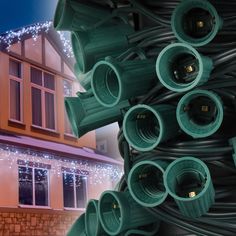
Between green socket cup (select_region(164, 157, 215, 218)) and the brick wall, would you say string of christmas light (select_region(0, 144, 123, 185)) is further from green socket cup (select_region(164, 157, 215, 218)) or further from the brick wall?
green socket cup (select_region(164, 157, 215, 218))

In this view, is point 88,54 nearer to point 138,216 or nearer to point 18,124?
point 138,216

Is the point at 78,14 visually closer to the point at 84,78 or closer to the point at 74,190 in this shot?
the point at 84,78

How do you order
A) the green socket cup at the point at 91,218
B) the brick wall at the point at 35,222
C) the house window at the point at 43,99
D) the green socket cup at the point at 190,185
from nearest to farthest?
1. the green socket cup at the point at 190,185
2. the green socket cup at the point at 91,218
3. the brick wall at the point at 35,222
4. the house window at the point at 43,99

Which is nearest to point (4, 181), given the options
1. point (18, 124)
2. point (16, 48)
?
point (18, 124)

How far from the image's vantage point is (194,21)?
Result: 0.52 metres

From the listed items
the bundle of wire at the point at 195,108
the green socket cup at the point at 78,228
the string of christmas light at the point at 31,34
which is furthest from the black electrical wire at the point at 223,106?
the string of christmas light at the point at 31,34

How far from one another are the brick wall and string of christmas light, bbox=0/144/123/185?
11cm

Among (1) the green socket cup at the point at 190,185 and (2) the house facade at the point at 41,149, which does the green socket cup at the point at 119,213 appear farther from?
(2) the house facade at the point at 41,149

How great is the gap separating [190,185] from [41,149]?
2.48ft

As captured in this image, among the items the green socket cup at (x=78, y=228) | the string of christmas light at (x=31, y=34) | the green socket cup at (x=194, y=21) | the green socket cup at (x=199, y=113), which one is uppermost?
the string of christmas light at (x=31, y=34)

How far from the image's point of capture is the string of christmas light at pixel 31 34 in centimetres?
113

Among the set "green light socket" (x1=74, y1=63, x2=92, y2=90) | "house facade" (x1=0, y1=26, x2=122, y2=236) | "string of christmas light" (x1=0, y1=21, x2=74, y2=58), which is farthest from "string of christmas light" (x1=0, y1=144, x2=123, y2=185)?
"green light socket" (x1=74, y1=63, x2=92, y2=90)

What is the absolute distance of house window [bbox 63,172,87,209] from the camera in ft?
4.11

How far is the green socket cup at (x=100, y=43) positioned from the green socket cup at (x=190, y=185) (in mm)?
185
